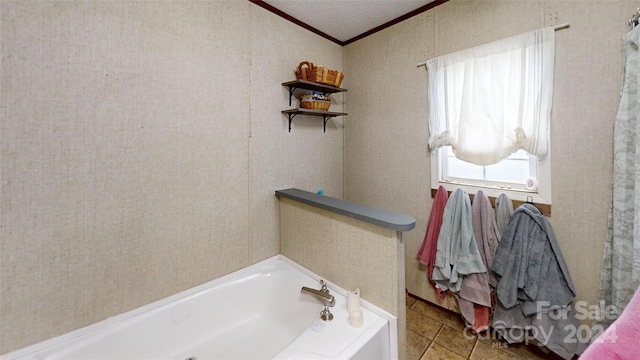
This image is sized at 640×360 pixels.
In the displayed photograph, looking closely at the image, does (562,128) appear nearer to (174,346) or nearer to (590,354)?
(590,354)

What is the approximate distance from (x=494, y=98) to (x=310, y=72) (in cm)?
127

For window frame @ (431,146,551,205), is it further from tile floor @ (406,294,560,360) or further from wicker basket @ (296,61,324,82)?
wicker basket @ (296,61,324,82)

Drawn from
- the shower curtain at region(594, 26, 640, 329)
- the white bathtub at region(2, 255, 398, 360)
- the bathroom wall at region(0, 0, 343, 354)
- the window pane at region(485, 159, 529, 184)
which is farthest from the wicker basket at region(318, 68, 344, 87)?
the shower curtain at region(594, 26, 640, 329)

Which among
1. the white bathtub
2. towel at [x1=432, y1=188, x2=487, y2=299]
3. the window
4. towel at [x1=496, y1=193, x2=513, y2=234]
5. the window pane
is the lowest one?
the white bathtub

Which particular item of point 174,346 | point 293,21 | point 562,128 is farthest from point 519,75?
point 174,346

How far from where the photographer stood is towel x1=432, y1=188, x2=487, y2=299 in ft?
5.43

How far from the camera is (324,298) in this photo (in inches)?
54.1

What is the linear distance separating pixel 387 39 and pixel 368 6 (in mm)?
345

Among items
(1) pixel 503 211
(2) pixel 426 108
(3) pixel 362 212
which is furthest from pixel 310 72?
(1) pixel 503 211

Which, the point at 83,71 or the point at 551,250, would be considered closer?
the point at 83,71

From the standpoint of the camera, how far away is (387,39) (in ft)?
7.00

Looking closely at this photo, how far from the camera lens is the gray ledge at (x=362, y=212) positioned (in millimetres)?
1184

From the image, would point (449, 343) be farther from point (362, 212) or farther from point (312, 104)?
point (312, 104)

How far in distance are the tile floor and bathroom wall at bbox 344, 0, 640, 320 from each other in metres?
0.21
